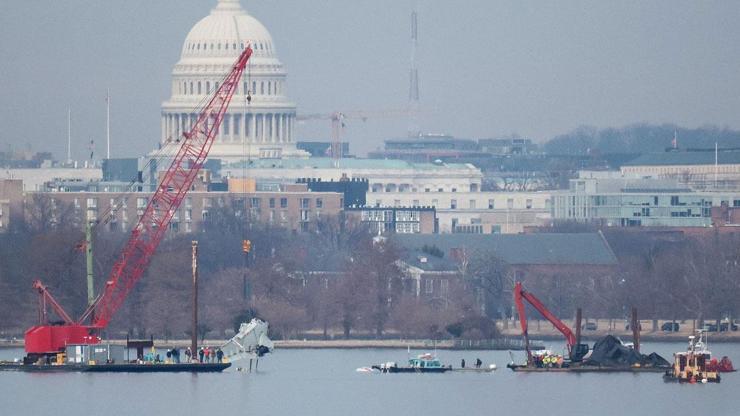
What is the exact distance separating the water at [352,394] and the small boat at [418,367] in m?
1.22

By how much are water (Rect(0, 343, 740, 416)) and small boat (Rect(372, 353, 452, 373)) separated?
4.01ft

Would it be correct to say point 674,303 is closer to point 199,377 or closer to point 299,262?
point 299,262

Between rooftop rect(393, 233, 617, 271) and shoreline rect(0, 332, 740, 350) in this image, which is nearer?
shoreline rect(0, 332, 740, 350)

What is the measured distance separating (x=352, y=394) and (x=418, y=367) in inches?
440

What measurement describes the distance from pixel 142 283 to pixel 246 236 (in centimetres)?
3282

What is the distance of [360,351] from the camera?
14188cm

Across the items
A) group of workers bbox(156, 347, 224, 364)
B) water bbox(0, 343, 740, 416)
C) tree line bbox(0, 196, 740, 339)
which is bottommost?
water bbox(0, 343, 740, 416)

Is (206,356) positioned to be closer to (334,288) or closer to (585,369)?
(585,369)

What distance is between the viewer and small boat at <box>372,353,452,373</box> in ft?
416

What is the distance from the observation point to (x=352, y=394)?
382ft

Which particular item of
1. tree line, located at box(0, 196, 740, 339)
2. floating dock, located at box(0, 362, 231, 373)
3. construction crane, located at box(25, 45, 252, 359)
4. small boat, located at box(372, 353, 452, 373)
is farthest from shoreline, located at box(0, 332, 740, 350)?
floating dock, located at box(0, 362, 231, 373)

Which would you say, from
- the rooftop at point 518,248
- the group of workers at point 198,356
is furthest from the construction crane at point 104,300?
the rooftop at point 518,248

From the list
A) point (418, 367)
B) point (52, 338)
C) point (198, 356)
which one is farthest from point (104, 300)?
point (418, 367)

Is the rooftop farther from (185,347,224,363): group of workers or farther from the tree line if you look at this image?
(185,347,224,363): group of workers
